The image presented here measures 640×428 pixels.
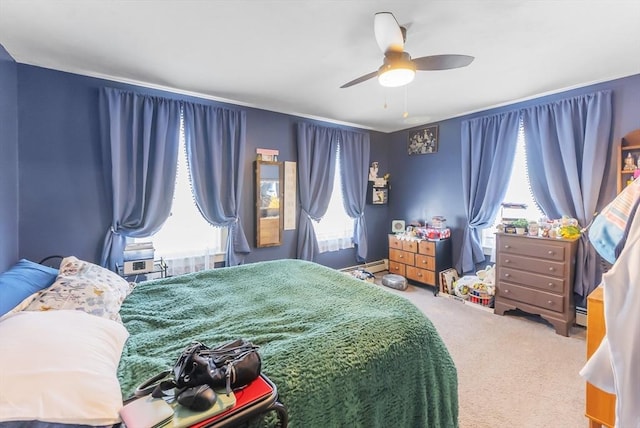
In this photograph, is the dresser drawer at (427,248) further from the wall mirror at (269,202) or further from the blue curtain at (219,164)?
the blue curtain at (219,164)

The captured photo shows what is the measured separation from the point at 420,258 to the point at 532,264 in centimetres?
140

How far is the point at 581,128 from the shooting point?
2.98 m

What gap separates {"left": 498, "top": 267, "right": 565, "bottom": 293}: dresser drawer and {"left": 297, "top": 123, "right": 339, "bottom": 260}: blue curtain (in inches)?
91.7

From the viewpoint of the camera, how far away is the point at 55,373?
2.67 feet

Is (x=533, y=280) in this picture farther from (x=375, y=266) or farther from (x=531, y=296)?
(x=375, y=266)

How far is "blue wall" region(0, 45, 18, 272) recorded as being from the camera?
209 cm

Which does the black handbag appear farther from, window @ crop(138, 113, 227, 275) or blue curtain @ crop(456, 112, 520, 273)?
blue curtain @ crop(456, 112, 520, 273)

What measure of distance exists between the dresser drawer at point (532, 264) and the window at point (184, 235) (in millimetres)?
3246

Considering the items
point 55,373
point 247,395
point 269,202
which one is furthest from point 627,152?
point 55,373

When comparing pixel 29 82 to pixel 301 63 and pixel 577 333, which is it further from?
pixel 577 333

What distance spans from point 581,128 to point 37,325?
434 centimetres

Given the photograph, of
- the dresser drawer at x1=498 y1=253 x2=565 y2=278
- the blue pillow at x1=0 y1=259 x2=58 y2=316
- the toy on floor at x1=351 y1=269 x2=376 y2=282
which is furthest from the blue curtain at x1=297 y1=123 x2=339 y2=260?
the blue pillow at x1=0 y1=259 x2=58 y2=316

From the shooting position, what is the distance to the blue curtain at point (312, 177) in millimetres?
4027

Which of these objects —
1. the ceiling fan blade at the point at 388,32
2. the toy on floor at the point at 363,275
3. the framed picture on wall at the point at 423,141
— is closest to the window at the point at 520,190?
the framed picture on wall at the point at 423,141
